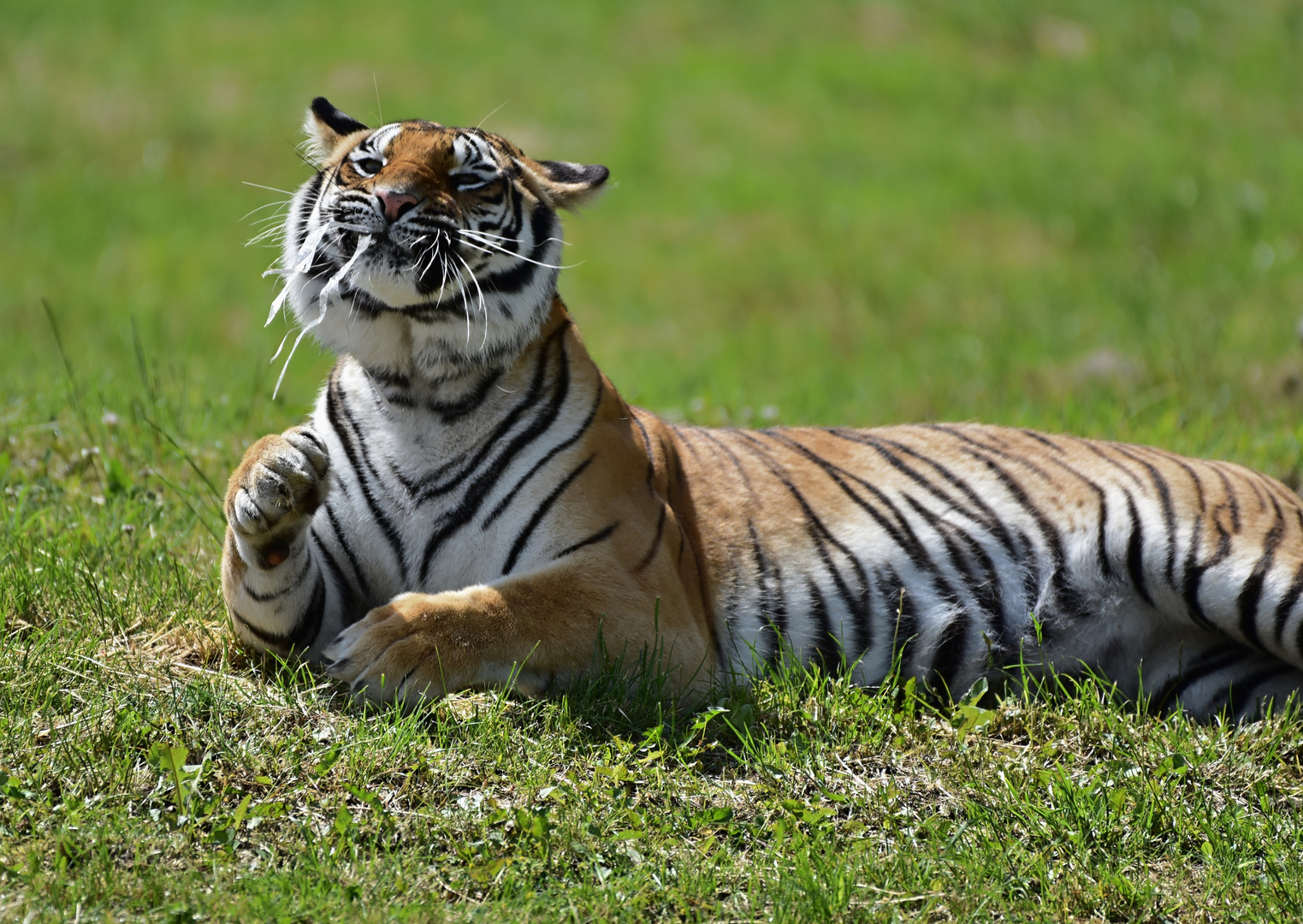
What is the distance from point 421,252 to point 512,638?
0.99 meters

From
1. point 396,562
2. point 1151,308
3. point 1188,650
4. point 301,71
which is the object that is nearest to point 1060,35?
Answer: point 1151,308

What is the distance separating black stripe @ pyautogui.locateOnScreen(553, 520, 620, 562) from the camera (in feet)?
11.7

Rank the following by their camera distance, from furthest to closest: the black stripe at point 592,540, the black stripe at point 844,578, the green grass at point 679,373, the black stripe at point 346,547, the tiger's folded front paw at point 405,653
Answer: the black stripe at point 844,578
the black stripe at point 346,547
the black stripe at point 592,540
the tiger's folded front paw at point 405,653
the green grass at point 679,373

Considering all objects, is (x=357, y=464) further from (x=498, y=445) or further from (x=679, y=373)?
(x=679, y=373)

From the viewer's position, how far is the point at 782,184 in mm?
13516

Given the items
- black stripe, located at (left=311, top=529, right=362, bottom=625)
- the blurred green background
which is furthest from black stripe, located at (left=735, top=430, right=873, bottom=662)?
the blurred green background

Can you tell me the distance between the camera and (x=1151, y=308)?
10.4 m

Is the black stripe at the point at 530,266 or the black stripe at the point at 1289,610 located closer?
the black stripe at the point at 530,266

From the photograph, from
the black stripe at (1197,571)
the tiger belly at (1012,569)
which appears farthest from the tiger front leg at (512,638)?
the black stripe at (1197,571)

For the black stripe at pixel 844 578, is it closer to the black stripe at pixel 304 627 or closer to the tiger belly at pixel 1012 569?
the tiger belly at pixel 1012 569

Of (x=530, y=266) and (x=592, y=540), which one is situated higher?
(x=530, y=266)

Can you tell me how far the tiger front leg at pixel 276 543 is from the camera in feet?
10.6

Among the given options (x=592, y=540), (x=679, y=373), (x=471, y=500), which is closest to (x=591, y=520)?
(x=592, y=540)

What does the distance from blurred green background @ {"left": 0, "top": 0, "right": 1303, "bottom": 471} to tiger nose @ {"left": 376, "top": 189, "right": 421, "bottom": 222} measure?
10.5 ft
